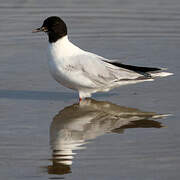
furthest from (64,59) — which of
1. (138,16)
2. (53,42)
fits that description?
(138,16)

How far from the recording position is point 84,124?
9.43 meters

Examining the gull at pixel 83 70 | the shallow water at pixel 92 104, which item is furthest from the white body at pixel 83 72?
the shallow water at pixel 92 104

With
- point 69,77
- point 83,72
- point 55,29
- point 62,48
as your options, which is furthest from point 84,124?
point 55,29

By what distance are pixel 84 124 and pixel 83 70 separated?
1.17 m

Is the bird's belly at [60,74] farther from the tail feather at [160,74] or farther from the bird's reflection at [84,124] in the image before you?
the tail feather at [160,74]

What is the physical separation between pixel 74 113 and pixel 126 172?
2.64m

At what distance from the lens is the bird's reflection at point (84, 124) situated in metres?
8.13

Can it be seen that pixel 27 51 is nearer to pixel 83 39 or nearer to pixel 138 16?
pixel 83 39

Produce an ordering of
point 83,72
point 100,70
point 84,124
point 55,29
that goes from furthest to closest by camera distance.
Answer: point 55,29
point 100,70
point 83,72
point 84,124

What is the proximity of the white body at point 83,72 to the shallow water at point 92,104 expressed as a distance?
265 mm

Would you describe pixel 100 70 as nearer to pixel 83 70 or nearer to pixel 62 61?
pixel 83 70

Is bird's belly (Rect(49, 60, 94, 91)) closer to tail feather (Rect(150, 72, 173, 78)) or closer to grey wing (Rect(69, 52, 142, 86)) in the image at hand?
grey wing (Rect(69, 52, 142, 86))

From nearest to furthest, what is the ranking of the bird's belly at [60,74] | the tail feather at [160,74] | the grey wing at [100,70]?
the bird's belly at [60,74]
the grey wing at [100,70]
the tail feather at [160,74]

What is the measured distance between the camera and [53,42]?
1048 cm
